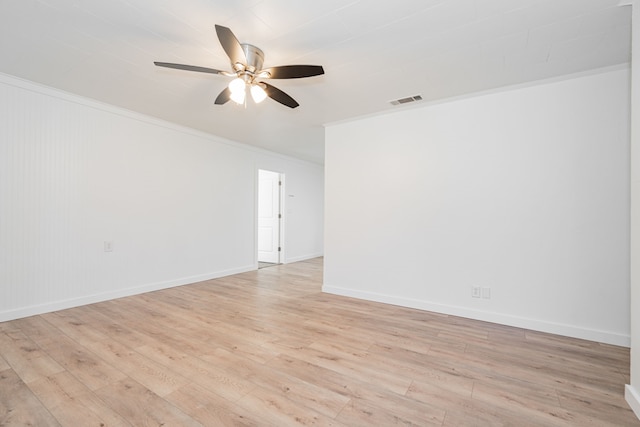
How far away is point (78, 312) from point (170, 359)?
1844 millimetres

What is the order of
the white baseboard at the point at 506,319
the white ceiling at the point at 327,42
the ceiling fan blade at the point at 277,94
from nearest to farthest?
the white ceiling at the point at 327,42, the ceiling fan blade at the point at 277,94, the white baseboard at the point at 506,319

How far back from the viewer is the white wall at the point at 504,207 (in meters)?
2.55

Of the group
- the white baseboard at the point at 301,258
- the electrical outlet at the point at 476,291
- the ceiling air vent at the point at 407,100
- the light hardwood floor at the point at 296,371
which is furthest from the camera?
the white baseboard at the point at 301,258

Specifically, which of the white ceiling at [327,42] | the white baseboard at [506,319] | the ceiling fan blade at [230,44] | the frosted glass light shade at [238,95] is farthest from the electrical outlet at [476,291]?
the ceiling fan blade at [230,44]

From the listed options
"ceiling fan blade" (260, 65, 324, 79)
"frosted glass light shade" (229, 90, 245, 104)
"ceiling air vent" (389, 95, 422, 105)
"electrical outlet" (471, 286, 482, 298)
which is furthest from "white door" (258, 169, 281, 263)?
"ceiling fan blade" (260, 65, 324, 79)

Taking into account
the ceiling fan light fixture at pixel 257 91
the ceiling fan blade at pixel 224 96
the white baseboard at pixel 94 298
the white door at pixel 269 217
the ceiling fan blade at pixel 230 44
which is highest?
the ceiling fan blade at pixel 230 44

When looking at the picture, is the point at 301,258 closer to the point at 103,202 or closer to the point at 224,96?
the point at 103,202

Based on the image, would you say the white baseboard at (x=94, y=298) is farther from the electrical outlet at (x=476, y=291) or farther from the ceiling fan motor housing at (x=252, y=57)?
the electrical outlet at (x=476, y=291)

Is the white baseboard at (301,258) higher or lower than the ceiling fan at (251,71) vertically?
lower

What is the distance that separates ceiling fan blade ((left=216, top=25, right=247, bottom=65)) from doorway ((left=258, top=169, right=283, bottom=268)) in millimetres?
4474

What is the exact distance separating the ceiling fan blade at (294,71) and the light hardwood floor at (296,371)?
2.16 meters

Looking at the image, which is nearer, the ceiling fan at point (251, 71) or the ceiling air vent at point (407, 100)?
the ceiling fan at point (251, 71)

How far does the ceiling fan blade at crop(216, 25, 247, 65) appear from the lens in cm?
166

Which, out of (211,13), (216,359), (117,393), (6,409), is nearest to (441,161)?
(211,13)
